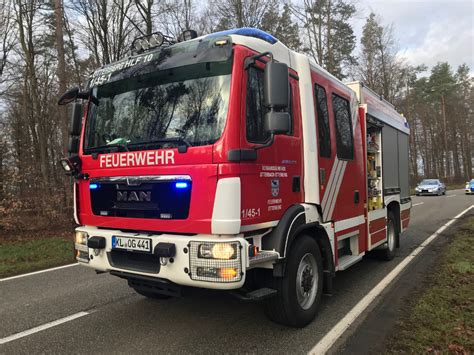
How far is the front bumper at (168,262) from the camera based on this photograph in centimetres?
350

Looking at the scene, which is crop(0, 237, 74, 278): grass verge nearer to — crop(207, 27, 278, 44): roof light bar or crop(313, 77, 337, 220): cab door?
crop(313, 77, 337, 220): cab door

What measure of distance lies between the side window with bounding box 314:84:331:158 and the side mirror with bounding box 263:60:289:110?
1.35 meters

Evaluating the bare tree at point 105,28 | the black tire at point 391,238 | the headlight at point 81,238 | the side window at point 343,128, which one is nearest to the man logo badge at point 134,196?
the headlight at point 81,238

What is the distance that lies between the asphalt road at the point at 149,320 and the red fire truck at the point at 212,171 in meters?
0.36

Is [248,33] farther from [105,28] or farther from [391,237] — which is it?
[105,28]

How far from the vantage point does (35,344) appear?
4.07m

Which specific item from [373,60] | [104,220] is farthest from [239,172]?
[373,60]

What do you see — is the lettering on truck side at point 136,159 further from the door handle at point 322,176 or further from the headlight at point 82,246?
Answer: the door handle at point 322,176

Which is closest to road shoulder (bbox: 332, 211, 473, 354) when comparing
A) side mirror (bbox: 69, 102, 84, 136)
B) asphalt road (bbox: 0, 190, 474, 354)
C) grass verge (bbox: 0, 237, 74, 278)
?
asphalt road (bbox: 0, 190, 474, 354)

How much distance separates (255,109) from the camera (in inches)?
152

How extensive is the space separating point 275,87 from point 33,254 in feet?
26.4

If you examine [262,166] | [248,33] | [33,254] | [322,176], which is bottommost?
[33,254]

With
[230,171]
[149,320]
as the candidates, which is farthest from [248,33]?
[149,320]

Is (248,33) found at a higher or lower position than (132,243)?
higher
